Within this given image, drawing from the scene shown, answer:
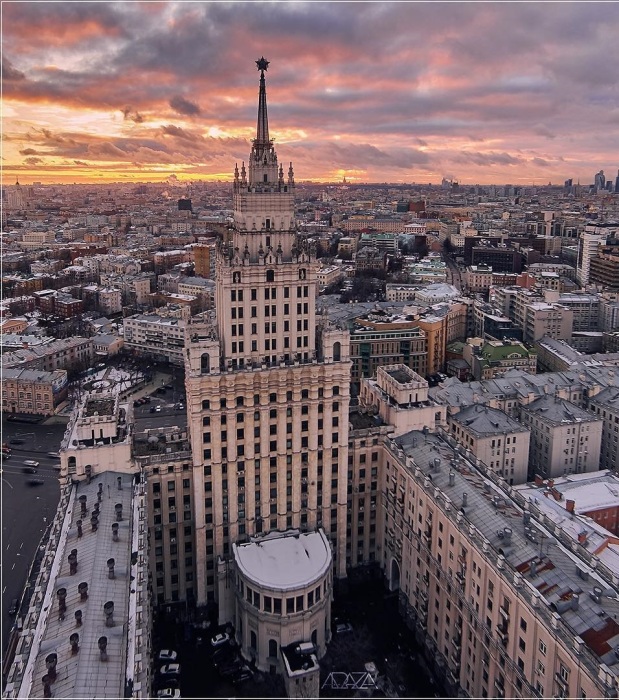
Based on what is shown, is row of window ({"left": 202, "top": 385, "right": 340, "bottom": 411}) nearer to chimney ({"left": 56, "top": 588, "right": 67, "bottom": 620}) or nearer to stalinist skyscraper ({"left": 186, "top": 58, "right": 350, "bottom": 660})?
stalinist skyscraper ({"left": 186, "top": 58, "right": 350, "bottom": 660})

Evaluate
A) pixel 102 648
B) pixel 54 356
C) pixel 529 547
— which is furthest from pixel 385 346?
pixel 102 648

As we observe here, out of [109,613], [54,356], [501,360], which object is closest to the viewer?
[109,613]

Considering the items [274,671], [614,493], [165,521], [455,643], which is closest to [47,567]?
[165,521]

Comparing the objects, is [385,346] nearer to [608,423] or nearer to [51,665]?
[608,423]

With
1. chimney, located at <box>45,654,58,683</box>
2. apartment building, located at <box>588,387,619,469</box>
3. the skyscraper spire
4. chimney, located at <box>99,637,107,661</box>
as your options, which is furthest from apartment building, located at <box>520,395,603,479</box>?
chimney, located at <box>45,654,58,683</box>

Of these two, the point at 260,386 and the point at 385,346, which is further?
the point at 385,346

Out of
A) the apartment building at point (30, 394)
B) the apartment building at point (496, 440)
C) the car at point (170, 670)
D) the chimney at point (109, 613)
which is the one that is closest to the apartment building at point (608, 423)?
the apartment building at point (496, 440)

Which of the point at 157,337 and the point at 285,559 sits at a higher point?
the point at 157,337
